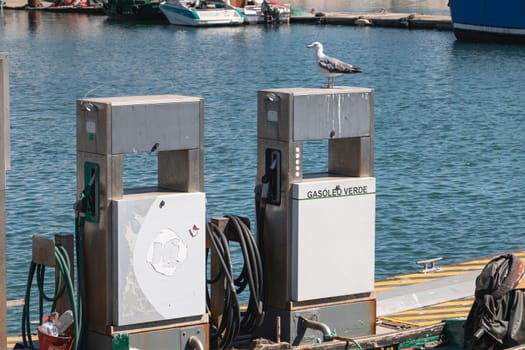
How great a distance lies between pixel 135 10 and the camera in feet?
331

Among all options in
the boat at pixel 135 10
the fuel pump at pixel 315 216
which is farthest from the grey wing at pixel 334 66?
the boat at pixel 135 10

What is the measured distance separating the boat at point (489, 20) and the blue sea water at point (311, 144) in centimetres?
95

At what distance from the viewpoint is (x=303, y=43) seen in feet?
254

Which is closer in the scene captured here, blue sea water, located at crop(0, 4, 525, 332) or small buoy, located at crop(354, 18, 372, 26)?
blue sea water, located at crop(0, 4, 525, 332)

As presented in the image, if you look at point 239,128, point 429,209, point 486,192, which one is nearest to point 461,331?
point 429,209

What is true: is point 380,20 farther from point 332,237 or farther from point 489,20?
point 332,237

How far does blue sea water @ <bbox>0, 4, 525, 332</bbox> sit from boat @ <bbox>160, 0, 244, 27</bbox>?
5.15 ft

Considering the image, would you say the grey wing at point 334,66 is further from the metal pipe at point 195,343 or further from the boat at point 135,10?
the boat at point 135,10

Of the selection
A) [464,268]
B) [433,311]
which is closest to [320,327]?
[433,311]

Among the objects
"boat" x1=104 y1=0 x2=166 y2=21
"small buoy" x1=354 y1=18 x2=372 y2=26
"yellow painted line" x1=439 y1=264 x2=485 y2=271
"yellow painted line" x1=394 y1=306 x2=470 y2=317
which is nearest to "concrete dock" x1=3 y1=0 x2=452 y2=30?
"small buoy" x1=354 y1=18 x2=372 y2=26

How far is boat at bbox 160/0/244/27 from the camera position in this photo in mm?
92000

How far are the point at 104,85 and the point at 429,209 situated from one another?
98.7 feet

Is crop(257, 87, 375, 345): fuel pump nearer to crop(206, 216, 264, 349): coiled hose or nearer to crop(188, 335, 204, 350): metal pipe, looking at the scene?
crop(206, 216, 264, 349): coiled hose

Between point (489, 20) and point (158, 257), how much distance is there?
65.9m
